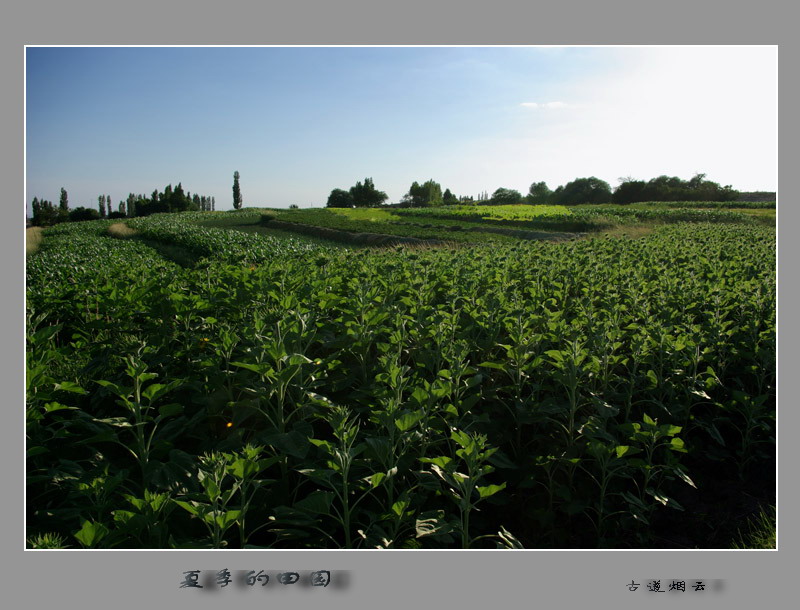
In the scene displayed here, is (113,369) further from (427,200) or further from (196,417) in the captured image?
(427,200)

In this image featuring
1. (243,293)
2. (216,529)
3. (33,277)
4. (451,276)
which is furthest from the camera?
(33,277)

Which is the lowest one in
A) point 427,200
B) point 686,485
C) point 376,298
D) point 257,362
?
point 686,485

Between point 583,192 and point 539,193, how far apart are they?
11.7m

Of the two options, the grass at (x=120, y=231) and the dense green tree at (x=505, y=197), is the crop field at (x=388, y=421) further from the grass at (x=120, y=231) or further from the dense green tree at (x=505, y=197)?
the dense green tree at (x=505, y=197)

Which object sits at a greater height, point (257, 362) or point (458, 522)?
point (257, 362)

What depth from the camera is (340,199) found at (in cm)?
6588

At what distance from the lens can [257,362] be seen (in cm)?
330

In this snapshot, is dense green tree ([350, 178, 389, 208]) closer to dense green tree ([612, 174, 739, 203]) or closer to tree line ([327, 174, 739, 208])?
tree line ([327, 174, 739, 208])

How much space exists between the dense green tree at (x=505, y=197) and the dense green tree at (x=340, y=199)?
18.5 meters

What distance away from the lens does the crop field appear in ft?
8.66

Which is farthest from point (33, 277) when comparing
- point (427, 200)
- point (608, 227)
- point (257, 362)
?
point (427, 200)

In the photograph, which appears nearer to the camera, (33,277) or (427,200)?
(33,277)

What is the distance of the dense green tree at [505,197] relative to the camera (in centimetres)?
6856

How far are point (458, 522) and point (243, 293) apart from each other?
11.6 feet
